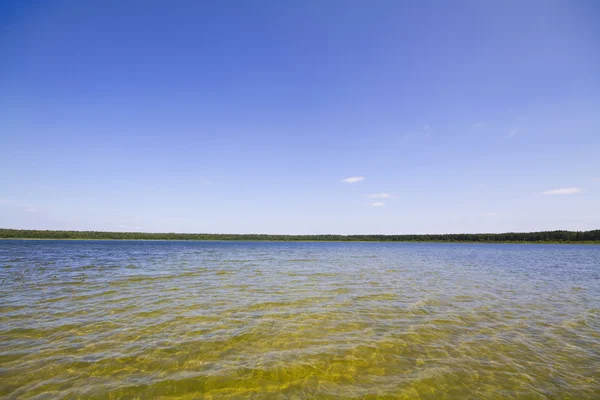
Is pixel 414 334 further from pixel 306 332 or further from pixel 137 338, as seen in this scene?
pixel 137 338

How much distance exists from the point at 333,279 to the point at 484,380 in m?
13.4

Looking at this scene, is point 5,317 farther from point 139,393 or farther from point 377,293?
point 377,293

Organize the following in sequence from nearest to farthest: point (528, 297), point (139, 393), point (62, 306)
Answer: point (139, 393) → point (62, 306) → point (528, 297)

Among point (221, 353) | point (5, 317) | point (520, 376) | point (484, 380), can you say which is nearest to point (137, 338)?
point (221, 353)

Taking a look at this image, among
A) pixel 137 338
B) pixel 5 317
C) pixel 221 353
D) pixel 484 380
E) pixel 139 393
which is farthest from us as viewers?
pixel 5 317

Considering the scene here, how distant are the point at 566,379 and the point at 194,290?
14618 mm

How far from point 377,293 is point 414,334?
5.93 meters

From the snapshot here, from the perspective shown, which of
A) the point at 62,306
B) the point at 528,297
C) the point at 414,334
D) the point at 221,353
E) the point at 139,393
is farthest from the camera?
the point at 528,297

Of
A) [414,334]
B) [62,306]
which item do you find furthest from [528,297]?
[62,306]

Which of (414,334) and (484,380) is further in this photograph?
(414,334)

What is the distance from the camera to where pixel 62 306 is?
11000 millimetres

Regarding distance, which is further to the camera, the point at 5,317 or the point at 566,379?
the point at 5,317

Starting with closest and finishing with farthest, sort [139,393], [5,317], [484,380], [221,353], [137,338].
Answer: [139,393] < [484,380] < [221,353] < [137,338] < [5,317]

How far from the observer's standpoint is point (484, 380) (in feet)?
18.9
